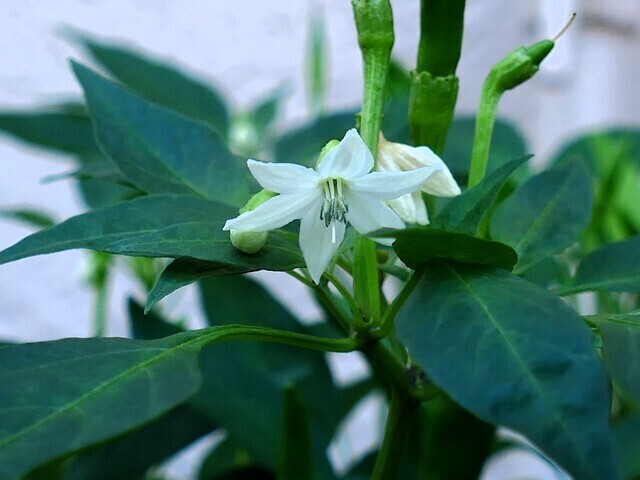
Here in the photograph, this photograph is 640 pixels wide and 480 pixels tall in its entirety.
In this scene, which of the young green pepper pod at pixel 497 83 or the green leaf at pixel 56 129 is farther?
the green leaf at pixel 56 129

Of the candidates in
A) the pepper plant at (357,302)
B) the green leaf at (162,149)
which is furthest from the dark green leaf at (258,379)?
the green leaf at (162,149)

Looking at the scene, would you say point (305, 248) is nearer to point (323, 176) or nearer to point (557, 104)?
point (323, 176)

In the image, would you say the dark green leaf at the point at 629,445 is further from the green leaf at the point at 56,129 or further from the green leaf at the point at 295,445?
the green leaf at the point at 56,129

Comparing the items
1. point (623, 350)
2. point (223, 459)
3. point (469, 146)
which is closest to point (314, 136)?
point (469, 146)

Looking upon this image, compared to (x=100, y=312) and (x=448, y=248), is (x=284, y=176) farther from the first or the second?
(x=100, y=312)

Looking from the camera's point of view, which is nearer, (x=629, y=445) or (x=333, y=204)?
(x=333, y=204)

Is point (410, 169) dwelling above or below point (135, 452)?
above

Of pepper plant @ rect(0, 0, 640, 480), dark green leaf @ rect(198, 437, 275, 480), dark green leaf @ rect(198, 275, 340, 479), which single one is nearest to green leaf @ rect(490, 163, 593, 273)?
pepper plant @ rect(0, 0, 640, 480)
